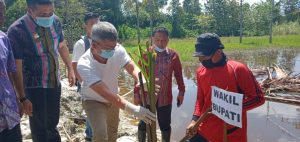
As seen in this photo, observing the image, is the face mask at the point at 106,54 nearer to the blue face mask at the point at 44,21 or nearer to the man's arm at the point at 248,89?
the blue face mask at the point at 44,21

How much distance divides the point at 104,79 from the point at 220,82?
1.09 m

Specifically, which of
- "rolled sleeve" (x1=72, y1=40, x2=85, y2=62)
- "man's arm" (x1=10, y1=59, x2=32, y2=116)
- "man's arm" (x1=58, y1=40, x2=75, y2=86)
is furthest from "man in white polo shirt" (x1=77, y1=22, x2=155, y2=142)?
"rolled sleeve" (x1=72, y1=40, x2=85, y2=62)

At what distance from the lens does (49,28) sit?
3.73 metres

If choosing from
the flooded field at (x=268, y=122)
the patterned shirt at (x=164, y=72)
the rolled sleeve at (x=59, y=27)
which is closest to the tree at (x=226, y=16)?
the flooded field at (x=268, y=122)

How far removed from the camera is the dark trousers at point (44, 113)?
366 centimetres

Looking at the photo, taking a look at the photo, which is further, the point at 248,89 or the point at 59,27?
the point at 59,27

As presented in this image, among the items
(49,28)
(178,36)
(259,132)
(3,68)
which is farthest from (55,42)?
(178,36)

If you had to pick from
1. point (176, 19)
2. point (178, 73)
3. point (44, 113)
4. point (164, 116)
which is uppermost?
point (176, 19)

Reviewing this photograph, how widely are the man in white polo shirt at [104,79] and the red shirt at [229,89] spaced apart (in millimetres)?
671

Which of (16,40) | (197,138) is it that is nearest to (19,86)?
(16,40)

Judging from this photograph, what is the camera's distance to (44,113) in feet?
12.2

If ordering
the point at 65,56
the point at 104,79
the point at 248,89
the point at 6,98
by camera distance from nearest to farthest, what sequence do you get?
the point at 6,98
the point at 248,89
the point at 104,79
the point at 65,56

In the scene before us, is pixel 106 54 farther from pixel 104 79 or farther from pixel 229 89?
pixel 229 89

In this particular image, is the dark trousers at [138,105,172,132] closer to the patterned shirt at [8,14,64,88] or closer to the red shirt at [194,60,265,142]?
the red shirt at [194,60,265,142]
